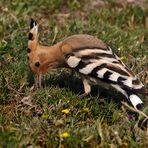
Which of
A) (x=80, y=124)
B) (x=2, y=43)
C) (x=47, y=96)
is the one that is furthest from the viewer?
(x=2, y=43)

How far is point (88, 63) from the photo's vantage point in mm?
4980

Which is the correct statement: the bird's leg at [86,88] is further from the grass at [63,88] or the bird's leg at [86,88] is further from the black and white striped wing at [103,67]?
the black and white striped wing at [103,67]

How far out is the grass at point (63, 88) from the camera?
439cm

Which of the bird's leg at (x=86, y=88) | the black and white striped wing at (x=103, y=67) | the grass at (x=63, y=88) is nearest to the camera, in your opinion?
the grass at (x=63, y=88)

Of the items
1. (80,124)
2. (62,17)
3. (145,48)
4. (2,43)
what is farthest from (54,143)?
(62,17)

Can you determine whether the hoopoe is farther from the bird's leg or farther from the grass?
the grass

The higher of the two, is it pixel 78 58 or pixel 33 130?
pixel 78 58

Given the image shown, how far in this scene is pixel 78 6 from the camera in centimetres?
801

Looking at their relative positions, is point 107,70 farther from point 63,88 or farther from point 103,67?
point 63,88

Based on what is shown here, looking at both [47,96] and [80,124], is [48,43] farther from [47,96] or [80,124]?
[80,124]

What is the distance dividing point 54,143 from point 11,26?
9.15ft

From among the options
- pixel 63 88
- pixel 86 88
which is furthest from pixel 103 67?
pixel 63 88

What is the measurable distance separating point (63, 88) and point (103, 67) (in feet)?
1.89

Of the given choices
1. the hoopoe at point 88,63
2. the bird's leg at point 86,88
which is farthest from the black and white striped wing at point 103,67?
the bird's leg at point 86,88
